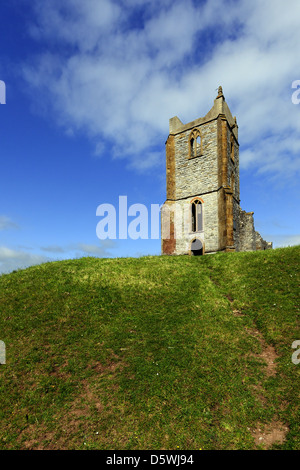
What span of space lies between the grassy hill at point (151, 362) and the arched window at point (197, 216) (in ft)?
39.7

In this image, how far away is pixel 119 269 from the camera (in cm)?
1808

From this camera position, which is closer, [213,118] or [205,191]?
[205,191]

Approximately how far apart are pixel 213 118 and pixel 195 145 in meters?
3.34

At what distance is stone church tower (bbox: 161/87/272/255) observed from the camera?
26469 millimetres

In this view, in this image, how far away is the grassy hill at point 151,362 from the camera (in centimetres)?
683

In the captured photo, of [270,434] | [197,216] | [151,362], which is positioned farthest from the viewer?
[197,216]

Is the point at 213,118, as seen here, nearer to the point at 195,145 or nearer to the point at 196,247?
the point at 195,145

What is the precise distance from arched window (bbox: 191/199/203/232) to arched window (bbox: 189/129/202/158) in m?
5.64

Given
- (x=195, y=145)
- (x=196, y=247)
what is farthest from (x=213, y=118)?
(x=196, y=247)

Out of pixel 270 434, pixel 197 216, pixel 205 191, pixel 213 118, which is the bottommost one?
pixel 270 434

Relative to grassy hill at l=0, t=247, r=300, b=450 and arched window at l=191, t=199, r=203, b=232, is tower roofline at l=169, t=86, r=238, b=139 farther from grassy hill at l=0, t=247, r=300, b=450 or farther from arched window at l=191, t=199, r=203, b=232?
grassy hill at l=0, t=247, r=300, b=450

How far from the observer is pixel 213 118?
28156 millimetres

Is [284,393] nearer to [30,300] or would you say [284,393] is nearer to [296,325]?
[296,325]

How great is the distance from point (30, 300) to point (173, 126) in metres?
26.3
